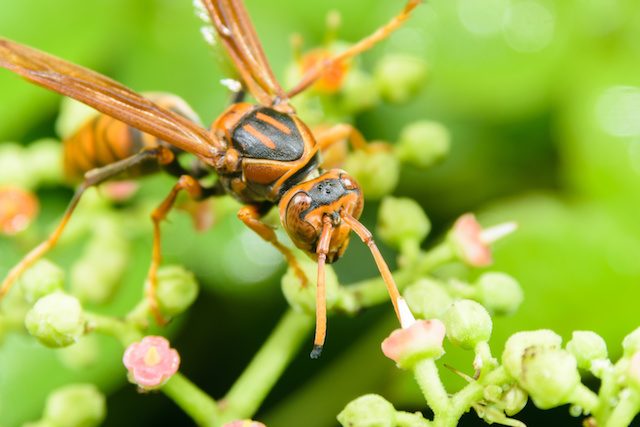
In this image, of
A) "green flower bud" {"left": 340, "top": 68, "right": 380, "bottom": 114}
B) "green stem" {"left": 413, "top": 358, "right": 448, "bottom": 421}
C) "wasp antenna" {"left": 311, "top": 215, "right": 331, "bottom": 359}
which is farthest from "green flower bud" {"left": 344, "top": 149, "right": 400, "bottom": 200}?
"green stem" {"left": 413, "top": 358, "right": 448, "bottom": 421}

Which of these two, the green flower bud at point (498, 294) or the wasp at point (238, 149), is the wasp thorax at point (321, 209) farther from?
the green flower bud at point (498, 294)

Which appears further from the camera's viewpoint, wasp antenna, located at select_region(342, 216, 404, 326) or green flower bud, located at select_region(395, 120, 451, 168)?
green flower bud, located at select_region(395, 120, 451, 168)

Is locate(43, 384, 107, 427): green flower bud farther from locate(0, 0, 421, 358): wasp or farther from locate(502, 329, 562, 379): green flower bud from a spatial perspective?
locate(502, 329, 562, 379): green flower bud

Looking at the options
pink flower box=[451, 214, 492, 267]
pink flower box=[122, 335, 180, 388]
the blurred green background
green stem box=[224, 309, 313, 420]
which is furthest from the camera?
the blurred green background

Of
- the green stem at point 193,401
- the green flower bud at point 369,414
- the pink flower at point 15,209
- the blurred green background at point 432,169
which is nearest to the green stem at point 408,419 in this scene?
the green flower bud at point 369,414

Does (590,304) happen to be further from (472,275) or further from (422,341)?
(422,341)

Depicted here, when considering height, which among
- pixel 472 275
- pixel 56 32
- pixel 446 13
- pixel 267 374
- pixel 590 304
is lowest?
pixel 590 304

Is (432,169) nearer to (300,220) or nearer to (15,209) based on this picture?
(300,220)

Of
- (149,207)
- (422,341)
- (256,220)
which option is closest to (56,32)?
(149,207)
